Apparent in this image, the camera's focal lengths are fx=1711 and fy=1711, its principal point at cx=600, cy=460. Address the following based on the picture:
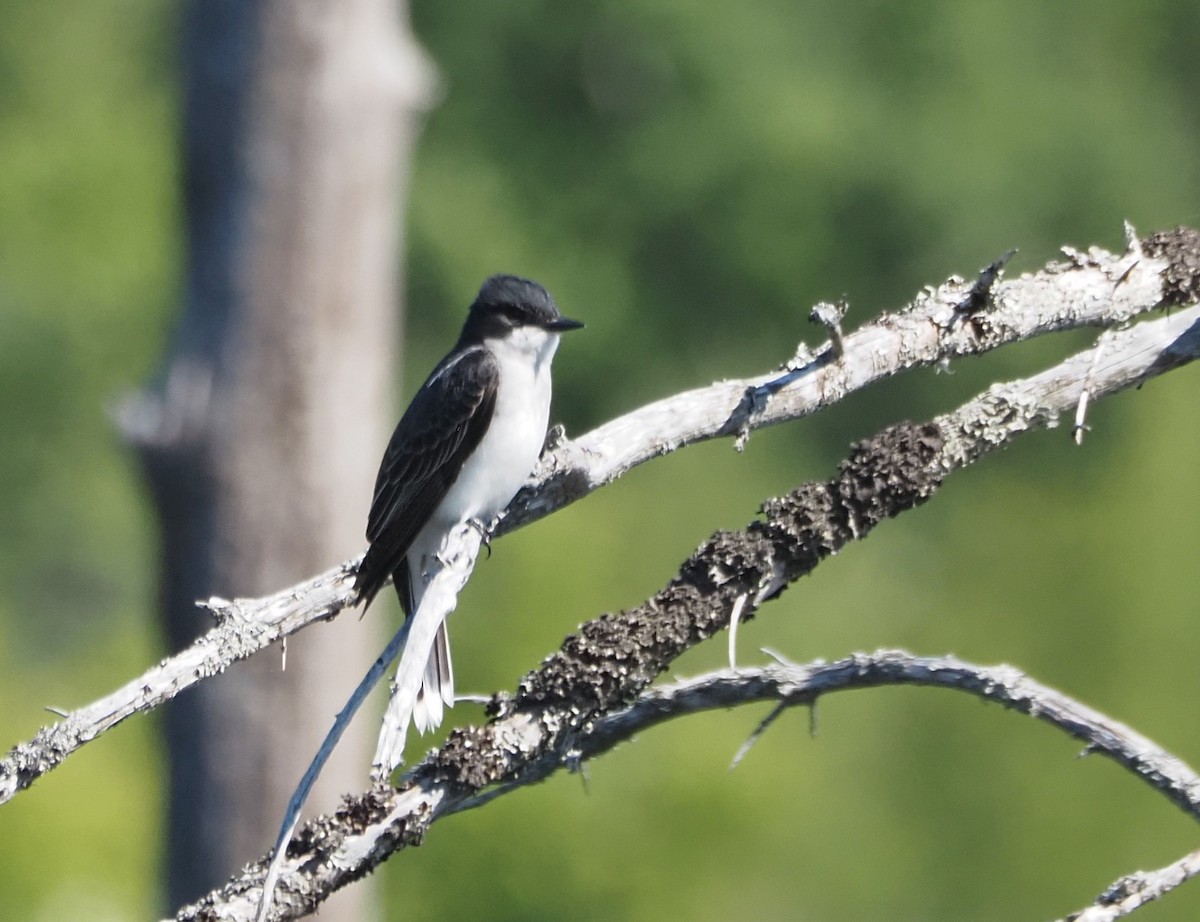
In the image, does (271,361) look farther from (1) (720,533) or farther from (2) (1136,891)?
(2) (1136,891)

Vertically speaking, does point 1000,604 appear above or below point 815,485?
above

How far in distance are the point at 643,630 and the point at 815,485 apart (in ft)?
1.41

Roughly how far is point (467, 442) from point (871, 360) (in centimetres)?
150

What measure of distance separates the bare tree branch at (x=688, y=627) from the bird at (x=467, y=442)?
3.79 ft

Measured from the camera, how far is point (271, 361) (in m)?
7.71

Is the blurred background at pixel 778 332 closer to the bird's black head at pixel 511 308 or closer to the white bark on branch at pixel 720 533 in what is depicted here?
the bird's black head at pixel 511 308

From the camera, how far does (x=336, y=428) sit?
7.73m

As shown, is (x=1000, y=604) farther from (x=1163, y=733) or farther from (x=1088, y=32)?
(x=1088, y=32)

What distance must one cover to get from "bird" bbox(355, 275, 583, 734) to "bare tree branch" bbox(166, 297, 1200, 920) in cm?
116

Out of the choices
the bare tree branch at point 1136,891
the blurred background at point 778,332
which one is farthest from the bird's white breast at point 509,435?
the blurred background at point 778,332

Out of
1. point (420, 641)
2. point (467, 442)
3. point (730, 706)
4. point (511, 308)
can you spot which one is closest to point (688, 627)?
point (730, 706)

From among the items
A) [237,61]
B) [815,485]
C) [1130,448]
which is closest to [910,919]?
[1130,448]

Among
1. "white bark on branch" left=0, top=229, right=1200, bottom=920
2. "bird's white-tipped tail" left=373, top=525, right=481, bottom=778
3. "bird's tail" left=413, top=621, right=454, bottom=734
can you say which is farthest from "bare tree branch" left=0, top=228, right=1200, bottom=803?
"bird's tail" left=413, top=621, right=454, bottom=734

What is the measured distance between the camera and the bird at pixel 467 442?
4.38 meters
